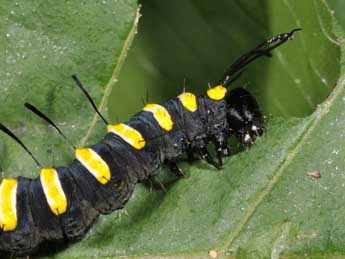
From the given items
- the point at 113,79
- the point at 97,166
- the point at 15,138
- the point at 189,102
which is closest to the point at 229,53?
the point at 189,102

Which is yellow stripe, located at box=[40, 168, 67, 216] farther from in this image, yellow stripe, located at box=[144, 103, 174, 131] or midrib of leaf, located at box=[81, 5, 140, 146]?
yellow stripe, located at box=[144, 103, 174, 131]

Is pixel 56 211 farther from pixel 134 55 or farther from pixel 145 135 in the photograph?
pixel 134 55

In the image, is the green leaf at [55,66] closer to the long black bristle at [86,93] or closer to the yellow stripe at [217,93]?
the long black bristle at [86,93]

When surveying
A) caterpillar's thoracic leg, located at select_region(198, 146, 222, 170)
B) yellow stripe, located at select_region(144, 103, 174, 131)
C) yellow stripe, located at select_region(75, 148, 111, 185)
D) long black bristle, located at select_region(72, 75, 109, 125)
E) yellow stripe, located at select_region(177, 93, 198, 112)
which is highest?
long black bristle, located at select_region(72, 75, 109, 125)


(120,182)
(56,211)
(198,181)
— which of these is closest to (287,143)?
(198,181)

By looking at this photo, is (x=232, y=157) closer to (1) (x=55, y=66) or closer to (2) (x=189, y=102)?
(2) (x=189, y=102)

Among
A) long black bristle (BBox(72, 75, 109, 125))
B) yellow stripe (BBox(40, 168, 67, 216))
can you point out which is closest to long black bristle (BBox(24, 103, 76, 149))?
long black bristle (BBox(72, 75, 109, 125))
